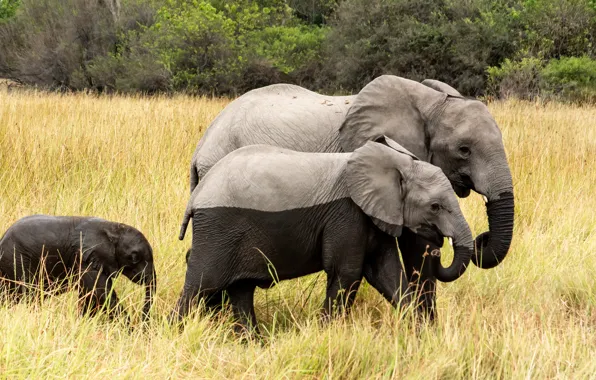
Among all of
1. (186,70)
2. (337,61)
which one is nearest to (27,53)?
(186,70)

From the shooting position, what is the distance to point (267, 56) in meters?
26.2

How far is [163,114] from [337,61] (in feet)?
55.3

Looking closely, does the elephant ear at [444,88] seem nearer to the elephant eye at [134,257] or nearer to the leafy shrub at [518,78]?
the elephant eye at [134,257]

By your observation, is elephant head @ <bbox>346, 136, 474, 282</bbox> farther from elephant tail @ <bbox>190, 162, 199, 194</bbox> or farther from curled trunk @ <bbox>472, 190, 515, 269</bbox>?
elephant tail @ <bbox>190, 162, 199, 194</bbox>

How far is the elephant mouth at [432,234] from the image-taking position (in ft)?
13.9

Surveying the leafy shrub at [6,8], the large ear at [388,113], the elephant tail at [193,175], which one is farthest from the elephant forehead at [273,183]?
the leafy shrub at [6,8]

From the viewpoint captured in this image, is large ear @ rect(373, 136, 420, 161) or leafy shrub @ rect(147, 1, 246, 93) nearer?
large ear @ rect(373, 136, 420, 161)

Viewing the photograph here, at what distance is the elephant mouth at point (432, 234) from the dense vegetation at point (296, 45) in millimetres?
16179

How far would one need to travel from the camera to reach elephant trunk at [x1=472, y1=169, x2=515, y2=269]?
4.75 m

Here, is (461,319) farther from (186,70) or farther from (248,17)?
(248,17)

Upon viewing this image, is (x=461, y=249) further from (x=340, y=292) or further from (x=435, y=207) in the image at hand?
(x=340, y=292)

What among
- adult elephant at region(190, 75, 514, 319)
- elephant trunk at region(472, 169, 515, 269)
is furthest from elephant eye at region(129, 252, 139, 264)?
elephant trunk at region(472, 169, 515, 269)

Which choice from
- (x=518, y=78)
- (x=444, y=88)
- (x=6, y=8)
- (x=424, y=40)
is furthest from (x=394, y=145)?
(x=6, y=8)

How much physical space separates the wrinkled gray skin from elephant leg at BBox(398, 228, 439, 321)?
132 centimetres
